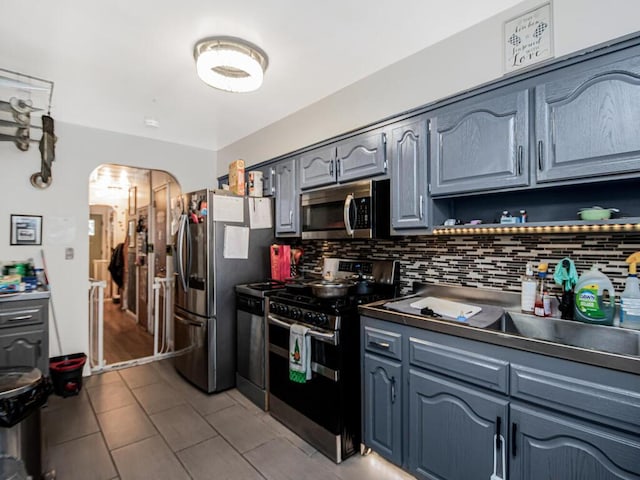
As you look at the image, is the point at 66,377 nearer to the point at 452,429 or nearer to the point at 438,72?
the point at 452,429

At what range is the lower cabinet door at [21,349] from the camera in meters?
2.32

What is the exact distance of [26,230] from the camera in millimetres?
2908

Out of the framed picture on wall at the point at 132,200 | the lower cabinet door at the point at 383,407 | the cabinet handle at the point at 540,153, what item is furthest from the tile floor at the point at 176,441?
the framed picture on wall at the point at 132,200

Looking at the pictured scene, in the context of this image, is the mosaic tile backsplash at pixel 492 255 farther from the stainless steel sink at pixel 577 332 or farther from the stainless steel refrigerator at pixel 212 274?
the stainless steel refrigerator at pixel 212 274

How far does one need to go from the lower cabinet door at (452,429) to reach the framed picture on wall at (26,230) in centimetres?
334

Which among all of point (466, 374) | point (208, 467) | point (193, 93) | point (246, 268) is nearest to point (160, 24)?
point (193, 93)

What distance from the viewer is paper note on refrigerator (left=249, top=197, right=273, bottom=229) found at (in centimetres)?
308

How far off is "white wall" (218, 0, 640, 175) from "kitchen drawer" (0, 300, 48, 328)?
91.2 inches

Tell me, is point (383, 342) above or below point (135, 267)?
below

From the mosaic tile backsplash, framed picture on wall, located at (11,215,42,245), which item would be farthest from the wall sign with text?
framed picture on wall, located at (11,215,42,245)

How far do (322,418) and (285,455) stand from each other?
322 mm

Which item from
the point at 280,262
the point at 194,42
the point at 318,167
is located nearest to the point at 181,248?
the point at 280,262

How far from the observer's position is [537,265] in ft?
5.91

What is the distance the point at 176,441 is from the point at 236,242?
154 centimetres
